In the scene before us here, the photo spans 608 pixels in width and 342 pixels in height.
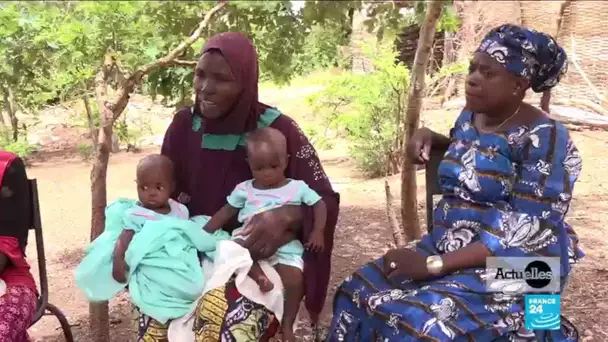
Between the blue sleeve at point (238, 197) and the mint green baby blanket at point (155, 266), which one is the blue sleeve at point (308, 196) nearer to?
the blue sleeve at point (238, 197)

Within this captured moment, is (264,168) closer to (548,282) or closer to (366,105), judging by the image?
(548,282)

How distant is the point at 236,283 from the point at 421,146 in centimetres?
99

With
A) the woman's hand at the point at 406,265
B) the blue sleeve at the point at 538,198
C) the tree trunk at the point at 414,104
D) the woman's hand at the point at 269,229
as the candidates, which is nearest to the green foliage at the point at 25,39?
the woman's hand at the point at 269,229

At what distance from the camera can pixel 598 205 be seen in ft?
20.6

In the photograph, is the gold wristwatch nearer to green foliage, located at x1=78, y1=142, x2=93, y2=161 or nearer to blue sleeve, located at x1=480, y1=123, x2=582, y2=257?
blue sleeve, located at x1=480, y1=123, x2=582, y2=257

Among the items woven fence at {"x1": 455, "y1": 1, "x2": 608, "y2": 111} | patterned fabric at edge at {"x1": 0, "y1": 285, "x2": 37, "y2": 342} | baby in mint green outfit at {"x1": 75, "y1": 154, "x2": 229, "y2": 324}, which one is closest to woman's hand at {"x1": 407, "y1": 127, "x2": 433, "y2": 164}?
baby in mint green outfit at {"x1": 75, "y1": 154, "x2": 229, "y2": 324}

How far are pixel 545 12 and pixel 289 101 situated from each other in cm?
614

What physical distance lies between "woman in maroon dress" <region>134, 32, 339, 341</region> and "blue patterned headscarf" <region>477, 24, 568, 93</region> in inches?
34.6

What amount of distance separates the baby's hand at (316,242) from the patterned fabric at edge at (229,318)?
304 millimetres

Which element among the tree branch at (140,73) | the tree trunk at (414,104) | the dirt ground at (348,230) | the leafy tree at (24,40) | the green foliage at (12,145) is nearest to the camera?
the tree trunk at (414,104)

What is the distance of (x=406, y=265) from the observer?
2629 mm

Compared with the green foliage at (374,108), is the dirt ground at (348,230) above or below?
below

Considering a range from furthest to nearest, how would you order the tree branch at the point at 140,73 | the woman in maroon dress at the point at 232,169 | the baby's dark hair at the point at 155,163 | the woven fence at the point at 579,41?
the woven fence at the point at 579,41 < the tree branch at the point at 140,73 < the baby's dark hair at the point at 155,163 < the woman in maroon dress at the point at 232,169

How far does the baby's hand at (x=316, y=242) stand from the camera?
2697mm
